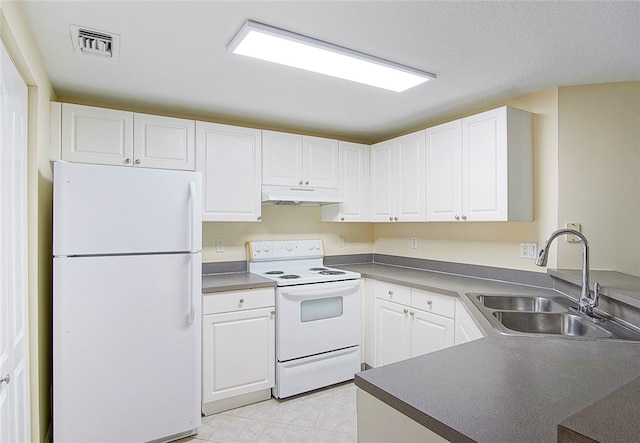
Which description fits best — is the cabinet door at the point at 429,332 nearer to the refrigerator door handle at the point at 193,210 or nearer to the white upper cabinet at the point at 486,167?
the white upper cabinet at the point at 486,167

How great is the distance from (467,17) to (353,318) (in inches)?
90.2

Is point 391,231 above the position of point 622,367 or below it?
above

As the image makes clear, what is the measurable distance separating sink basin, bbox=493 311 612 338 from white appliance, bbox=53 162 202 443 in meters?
1.83

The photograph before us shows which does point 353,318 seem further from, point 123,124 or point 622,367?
point 123,124

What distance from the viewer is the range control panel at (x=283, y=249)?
10.8 feet

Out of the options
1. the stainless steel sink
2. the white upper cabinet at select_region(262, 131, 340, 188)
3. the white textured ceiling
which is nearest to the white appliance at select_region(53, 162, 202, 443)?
the white textured ceiling

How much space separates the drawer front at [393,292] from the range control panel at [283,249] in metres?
0.79

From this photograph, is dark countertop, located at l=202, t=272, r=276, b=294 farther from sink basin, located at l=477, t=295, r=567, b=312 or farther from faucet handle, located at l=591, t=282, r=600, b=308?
faucet handle, located at l=591, t=282, r=600, b=308

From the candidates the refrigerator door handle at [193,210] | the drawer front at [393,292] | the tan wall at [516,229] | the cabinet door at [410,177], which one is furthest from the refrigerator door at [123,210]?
the tan wall at [516,229]

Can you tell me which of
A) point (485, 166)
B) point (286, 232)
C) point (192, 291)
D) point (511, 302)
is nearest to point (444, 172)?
point (485, 166)

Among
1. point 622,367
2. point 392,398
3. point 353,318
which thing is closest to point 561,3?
point 622,367

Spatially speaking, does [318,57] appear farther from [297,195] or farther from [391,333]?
[391,333]

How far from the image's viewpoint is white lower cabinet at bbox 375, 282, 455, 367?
251 centimetres

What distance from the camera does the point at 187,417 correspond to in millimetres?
2279
